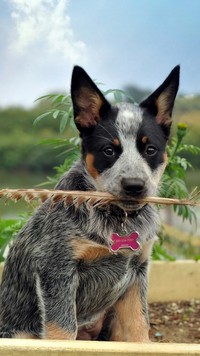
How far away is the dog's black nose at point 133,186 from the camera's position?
80.0 inches

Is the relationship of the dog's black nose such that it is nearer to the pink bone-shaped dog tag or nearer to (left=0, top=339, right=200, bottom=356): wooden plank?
the pink bone-shaped dog tag

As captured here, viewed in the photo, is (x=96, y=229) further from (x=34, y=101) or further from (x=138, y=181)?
(x=34, y=101)

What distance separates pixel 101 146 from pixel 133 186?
18 cm

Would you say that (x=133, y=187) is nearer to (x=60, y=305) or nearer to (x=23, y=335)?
(x=60, y=305)

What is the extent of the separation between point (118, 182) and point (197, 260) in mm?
1622

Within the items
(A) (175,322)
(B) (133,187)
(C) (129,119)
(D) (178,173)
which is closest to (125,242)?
(B) (133,187)

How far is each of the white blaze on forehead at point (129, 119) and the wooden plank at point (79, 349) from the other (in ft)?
2.13

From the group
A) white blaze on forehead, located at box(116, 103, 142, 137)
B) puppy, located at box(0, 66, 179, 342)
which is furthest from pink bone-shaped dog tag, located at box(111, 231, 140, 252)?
white blaze on forehead, located at box(116, 103, 142, 137)

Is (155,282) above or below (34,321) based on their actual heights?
below

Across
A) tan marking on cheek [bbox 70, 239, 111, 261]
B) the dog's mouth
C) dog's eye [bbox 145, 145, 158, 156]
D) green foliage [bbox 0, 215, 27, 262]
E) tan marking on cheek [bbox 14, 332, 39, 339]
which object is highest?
dog's eye [bbox 145, 145, 158, 156]

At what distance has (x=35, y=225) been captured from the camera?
7.80 feet

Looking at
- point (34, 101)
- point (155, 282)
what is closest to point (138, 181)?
point (34, 101)

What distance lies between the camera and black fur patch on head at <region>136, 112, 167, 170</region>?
2.14m

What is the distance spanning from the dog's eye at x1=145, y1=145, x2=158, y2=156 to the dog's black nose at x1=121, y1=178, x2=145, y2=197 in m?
0.14
